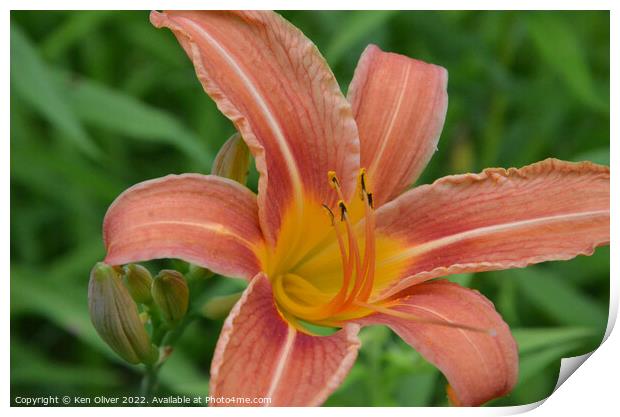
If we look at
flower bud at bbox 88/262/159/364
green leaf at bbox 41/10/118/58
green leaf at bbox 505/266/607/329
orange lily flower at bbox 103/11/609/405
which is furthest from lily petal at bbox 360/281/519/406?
green leaf at bbox 41/10/118/58

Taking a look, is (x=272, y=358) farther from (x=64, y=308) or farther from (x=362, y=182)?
(x=64, y=308)

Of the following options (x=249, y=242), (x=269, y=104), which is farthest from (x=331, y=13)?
(x=249, y=242)

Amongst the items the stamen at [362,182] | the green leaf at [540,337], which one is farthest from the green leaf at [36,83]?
the green leaf at [540,337]

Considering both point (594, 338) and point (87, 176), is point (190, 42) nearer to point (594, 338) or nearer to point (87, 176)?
point (87, 176)

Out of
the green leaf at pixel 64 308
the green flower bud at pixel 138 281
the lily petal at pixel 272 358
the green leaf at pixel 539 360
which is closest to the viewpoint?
the lily petal at pixel 272 358

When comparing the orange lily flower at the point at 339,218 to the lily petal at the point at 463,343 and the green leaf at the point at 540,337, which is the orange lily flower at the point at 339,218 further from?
the green leaf at the point at 540,337

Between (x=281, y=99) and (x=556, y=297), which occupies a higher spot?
(x=281, y=99)

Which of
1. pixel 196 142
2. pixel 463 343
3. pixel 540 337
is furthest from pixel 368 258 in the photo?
pixel 196 142
